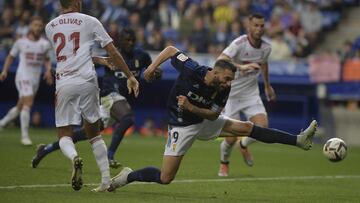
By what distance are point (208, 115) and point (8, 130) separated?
47.5 ft

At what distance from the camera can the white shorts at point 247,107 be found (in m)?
14.8

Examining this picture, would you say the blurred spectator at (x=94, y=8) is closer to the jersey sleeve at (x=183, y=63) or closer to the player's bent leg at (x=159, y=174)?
the jersey sleeve at (x=183, y=63)

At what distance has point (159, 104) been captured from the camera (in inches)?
1121

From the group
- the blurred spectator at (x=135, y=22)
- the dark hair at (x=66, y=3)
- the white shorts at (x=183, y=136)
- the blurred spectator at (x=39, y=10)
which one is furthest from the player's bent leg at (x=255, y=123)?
the blurred spectator at (x=39, y=10)

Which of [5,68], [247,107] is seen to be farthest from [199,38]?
[247,107]

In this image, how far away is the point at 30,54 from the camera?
19.0 metres

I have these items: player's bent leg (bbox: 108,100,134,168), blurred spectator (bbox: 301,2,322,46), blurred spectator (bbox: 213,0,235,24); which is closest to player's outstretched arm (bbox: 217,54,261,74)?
player's bent leg (bbox: 108,100,134,168)

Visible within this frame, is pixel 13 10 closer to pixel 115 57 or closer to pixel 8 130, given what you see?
pixel 8 130

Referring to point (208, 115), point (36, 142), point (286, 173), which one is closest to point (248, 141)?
point (286, 173)

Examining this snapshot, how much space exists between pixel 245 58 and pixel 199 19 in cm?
→ 1336

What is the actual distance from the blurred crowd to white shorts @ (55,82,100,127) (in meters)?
15.1

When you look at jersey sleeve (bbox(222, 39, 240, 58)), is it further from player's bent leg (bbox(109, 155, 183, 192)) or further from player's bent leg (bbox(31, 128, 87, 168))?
player's bent leg (bbox(109, 155, 183, 192))

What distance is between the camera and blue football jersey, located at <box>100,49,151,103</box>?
1440cm

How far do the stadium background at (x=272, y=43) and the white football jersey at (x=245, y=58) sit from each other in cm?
1003
